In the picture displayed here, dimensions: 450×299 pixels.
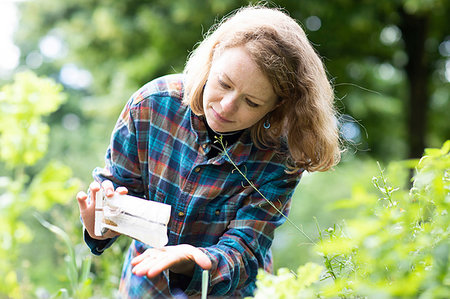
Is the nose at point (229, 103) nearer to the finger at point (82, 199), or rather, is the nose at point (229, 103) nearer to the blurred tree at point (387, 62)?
the finger at point (82, 199)

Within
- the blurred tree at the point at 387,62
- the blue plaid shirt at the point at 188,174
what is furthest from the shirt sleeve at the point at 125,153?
the blurred tree at the point at 387,62

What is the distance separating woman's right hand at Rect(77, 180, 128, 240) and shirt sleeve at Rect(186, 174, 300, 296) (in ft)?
0.95

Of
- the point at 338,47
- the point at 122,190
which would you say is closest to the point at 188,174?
the point at 122,190

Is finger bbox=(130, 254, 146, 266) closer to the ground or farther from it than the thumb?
farther from it

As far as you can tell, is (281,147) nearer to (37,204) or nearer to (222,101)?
(222,101)

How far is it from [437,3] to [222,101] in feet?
10.5

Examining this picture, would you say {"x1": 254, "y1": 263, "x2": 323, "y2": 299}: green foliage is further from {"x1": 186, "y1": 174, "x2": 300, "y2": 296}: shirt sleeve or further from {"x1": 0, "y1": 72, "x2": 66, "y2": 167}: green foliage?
{"x1": 0, "y1": 72, "x2": 66, "y2": 167}: green foliage

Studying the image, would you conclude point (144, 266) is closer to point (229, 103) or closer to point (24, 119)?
point (229, 103)

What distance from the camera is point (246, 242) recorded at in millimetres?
1519

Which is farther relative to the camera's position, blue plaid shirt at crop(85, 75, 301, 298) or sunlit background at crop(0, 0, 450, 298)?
sunlit background at crop(0, 0, 450, 298)

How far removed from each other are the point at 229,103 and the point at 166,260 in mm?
493

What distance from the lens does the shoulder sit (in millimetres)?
1637

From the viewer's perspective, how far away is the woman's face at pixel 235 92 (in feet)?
4.60

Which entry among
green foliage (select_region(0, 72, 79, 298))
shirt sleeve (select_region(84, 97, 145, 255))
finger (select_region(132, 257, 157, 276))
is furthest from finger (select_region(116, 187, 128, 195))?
shirt sleeve (select_region(84, 97, 145, 255))
